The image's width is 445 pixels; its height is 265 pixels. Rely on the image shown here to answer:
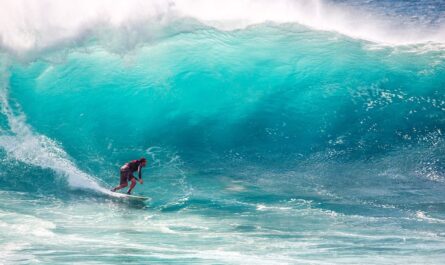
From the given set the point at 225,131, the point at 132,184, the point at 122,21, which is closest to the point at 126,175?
the point at 132,184

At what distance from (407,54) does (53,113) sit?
943cm

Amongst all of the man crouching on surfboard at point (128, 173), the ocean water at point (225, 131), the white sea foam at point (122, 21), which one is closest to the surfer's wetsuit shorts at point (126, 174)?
the man crouching on surfboard at point (128, 173)

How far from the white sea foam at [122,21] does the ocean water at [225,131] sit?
4 centimetres

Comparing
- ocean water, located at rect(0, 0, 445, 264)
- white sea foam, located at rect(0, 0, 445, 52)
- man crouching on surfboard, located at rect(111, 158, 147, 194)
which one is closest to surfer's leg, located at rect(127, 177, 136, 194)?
man crouching on surfboard, located at rect(111, 158, 147, 194)

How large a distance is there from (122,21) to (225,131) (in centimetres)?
469

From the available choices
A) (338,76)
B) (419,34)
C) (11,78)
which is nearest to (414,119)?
(338,76)

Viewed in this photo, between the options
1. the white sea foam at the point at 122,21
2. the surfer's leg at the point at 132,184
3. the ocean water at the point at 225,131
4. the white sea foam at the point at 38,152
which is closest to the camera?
the ocean water at the point at 225,131

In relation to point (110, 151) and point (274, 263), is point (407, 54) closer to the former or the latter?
point (110, 151)

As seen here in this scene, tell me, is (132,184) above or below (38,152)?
below

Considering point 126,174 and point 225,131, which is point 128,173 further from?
point 225,131

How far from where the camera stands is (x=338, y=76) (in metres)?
14.4

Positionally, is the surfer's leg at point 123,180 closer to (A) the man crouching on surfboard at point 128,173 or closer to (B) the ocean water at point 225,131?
(A) the man crouching on surfboard at point 128,173

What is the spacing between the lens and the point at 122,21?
1548cm

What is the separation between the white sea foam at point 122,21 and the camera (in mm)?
15484
